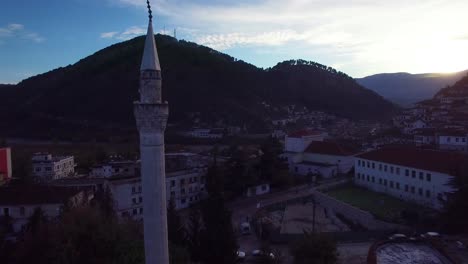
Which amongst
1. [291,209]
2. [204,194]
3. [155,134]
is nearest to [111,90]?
[204,194]

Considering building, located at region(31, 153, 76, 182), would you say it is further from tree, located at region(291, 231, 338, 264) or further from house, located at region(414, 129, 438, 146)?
house, located at region(414, 129, 438, 146)

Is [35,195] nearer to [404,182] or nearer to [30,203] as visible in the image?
[30,203]

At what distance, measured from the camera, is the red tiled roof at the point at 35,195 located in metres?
25.7

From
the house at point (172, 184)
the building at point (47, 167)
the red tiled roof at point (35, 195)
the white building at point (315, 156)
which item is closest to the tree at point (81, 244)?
the red tiled roof at point (35, 195)

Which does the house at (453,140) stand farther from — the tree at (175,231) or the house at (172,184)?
the tree at (175,231)

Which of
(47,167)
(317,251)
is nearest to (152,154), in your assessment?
(317,251)

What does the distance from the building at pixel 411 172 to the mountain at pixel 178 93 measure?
45.3 metres

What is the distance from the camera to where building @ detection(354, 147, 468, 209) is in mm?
25438

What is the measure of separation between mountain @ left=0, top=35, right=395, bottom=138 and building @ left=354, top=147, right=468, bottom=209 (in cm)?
4533

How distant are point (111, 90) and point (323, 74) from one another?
180ft

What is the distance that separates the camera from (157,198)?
1057 centimetres

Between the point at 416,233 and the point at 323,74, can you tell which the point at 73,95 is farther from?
the point at 416,233

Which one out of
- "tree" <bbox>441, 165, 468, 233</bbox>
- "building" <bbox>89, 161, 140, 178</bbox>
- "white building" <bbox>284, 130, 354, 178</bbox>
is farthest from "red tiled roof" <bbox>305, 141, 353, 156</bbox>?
"tree" <bbox>441, 165, 468, 233</bbox>

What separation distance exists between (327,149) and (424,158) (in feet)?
40.7
